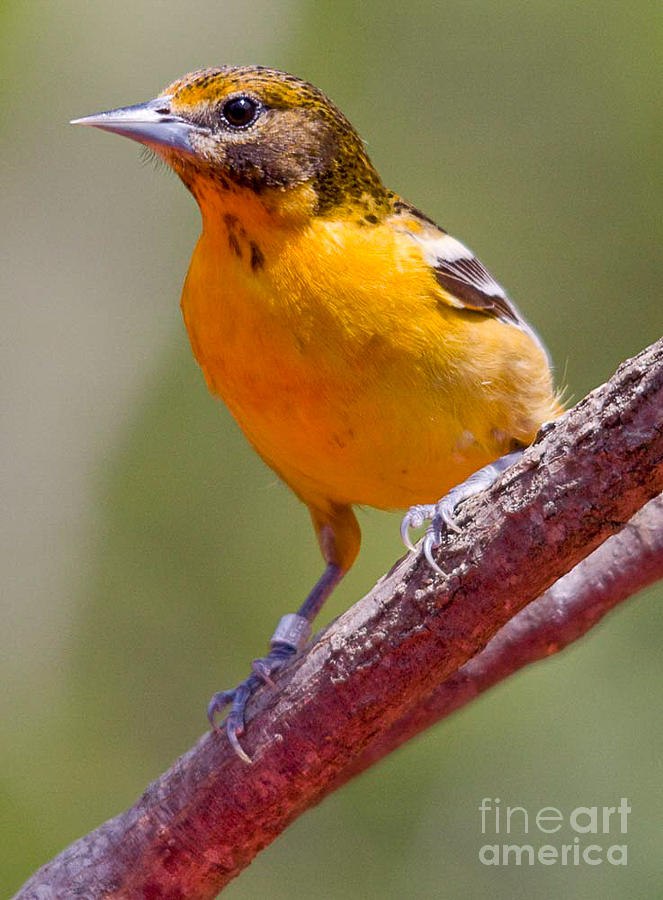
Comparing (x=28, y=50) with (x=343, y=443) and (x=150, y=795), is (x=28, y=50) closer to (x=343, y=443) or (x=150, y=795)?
(x=343, y=443)

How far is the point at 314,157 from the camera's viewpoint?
421 cm

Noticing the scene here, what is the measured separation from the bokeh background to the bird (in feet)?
6.12

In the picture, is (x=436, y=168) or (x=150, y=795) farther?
(x=436, y=168)

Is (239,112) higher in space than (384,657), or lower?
higher

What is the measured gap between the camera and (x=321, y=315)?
3.95 meters

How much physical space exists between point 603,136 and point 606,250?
63 cm

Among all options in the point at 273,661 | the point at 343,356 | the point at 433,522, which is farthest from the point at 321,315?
the point at 273,661

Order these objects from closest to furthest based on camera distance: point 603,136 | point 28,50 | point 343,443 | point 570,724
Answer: point 343,443, point 570,724, point 28,50, point 603,136

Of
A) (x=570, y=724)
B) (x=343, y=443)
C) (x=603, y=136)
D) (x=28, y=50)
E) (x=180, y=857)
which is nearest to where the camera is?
(x=180, y=857)

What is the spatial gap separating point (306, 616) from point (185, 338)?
2329mm

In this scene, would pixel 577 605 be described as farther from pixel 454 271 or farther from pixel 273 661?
pixel 454 271

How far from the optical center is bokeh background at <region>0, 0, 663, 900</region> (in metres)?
5.95

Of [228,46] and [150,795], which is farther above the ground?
[228,46]

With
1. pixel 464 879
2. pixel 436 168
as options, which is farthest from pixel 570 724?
pixel 436 168
